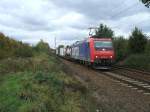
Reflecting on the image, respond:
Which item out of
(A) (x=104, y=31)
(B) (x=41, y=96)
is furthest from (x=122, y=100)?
(A) (x=104, y=31)

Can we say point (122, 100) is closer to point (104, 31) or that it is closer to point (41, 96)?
point (41, 96)

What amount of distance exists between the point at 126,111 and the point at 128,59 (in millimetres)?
26934

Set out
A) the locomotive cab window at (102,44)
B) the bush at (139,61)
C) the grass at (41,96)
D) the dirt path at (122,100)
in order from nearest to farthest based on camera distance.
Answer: the grass at (41,96), the dirt path at (122,100), the locomotive cab window at (102,44), the bush at (139,61)

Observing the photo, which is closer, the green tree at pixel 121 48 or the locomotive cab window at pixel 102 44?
the locomotive cab window at pixel 102 44

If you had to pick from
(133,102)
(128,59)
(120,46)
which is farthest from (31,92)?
(120,46)

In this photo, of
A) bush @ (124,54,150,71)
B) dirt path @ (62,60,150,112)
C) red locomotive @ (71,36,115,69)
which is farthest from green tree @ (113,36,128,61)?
dirt path @ (62,60,150,112)

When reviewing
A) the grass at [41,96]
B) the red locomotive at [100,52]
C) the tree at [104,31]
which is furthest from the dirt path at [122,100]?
the tree at [104,31]

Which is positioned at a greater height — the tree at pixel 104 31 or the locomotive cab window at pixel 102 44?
the tree at pixel 104 31

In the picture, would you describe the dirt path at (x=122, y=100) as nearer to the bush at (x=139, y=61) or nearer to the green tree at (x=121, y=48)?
the bush at (x=139, y=61)

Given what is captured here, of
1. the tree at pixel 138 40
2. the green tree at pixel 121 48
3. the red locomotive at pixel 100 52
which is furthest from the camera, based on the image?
the green tree at pixel 121 48

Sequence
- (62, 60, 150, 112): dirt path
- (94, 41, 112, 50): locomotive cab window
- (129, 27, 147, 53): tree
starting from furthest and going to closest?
(129, 27, 147, 53): tree
(94, 41, 112, 50): locomotive cab window
(62, 60, 150, 112): dirt path

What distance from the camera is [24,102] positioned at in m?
8.98

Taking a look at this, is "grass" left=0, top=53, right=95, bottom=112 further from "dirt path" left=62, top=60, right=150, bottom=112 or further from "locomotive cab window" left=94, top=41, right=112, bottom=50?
"locomotive cab window" left=94, top=41, right=112, bottom=50

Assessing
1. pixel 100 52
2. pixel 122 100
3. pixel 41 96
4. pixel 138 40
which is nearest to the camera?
pixel 41 96
